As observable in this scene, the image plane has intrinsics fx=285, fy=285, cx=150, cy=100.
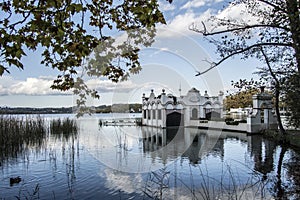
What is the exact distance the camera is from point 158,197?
557cm

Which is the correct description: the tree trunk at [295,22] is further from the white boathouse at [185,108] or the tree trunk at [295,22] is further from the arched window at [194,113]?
the arched window at [194,113]

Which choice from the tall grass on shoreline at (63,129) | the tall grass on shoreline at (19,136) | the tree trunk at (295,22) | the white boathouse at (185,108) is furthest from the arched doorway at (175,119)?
the tree trunk at (295,22)

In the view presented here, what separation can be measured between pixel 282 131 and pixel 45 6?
14.2 metres

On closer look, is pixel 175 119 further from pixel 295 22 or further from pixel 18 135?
pixel 295 22

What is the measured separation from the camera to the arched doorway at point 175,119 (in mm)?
27828

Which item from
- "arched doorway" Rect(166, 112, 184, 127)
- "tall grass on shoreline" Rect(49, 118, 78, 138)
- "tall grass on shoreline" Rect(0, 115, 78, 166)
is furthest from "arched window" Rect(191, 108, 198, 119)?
"tall grass on shoreline" Rect(0, 115, 78, 166)

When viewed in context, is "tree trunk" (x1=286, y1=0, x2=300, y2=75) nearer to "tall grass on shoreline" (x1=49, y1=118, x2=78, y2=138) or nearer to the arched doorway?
"tall grass on shoreline" (x1=49, y1=118, x2=78, y2=138)

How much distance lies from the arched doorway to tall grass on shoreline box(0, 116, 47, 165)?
13.8m

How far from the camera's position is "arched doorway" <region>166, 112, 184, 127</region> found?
27.8 meters

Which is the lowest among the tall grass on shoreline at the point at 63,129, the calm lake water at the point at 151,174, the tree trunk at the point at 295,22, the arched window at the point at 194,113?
the calm lake water at the point at 151,174

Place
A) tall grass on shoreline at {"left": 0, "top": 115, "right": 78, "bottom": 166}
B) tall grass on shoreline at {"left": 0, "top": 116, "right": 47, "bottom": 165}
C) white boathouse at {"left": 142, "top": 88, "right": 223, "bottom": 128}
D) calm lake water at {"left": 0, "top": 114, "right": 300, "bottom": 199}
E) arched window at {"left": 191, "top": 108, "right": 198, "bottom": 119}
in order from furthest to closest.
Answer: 1. arched window at {"left": 191, "top": 108, "right": 198, "bottom": 119}
2. white boathouse at {"left": 142, "top": 88, "right": 223, "bottom": 128}
3. tall grass on shoreline at {"left": 0, "top": 116, "right": 47, "bottom": 165}
4. tall grass on shoreline at {"left": 0, "top": 115, "right": 78, "bottom": 166}
5. calm lake water at {"left": 0, "top": 114, "right": 300, "bottom": 199}

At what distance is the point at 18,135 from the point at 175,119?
56.8 ft

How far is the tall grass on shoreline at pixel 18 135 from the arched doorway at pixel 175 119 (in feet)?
45.3

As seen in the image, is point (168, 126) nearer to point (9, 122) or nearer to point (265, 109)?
point (265, 109)
